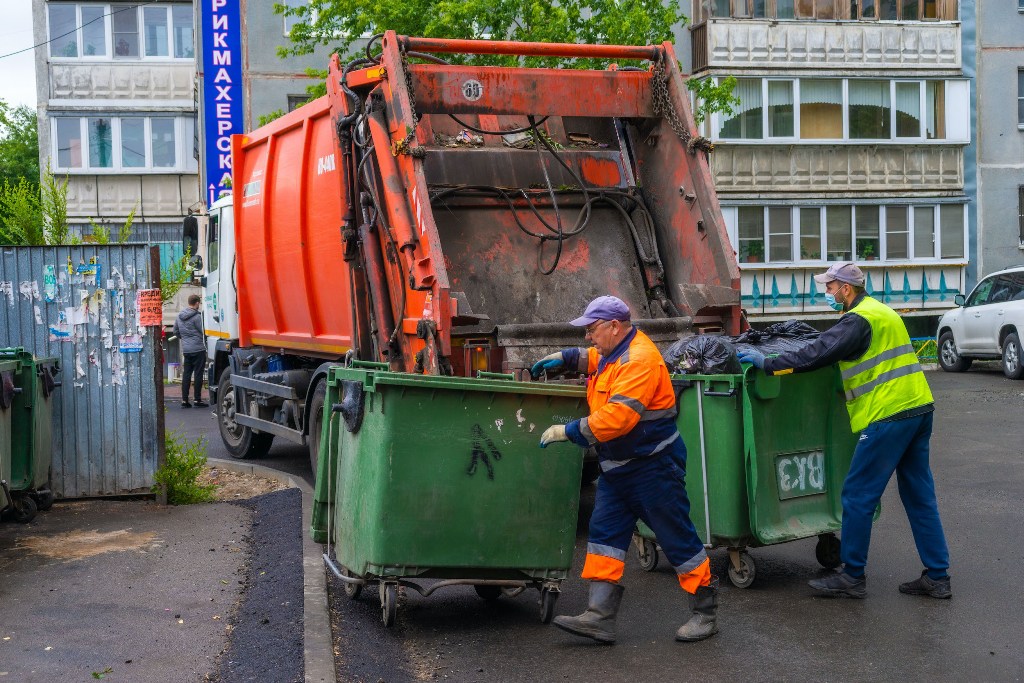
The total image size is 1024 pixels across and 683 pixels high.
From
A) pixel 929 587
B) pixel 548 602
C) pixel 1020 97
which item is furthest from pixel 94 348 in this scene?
pixel 1020 97

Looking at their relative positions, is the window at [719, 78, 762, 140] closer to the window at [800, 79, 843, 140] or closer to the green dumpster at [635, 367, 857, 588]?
the window at [800, 79, 843, 140]

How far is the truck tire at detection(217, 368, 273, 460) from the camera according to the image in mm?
11734

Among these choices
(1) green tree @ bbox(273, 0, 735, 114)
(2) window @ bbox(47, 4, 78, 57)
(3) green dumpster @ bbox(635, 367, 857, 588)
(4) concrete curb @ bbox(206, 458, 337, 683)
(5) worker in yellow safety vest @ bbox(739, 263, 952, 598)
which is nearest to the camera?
(4) concrete curb @ bbox(206, 458, 337, 683)

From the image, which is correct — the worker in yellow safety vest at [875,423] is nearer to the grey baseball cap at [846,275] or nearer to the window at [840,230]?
the grey baseball cap at [846,275]

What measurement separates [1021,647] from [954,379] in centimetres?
1440

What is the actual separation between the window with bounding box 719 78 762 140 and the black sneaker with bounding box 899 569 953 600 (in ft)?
69.0

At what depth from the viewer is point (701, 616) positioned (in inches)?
212

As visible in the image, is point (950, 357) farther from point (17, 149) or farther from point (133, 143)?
point (17, 149)

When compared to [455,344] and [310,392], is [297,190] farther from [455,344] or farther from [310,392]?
[455,344]

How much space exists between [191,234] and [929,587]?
29.6ft

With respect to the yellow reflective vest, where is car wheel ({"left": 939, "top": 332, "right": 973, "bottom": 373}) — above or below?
below

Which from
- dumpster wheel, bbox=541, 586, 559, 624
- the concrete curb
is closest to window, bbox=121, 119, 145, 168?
the concrete curb

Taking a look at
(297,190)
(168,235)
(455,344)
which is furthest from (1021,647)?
(168,235)

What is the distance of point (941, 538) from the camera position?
19.8 ft
